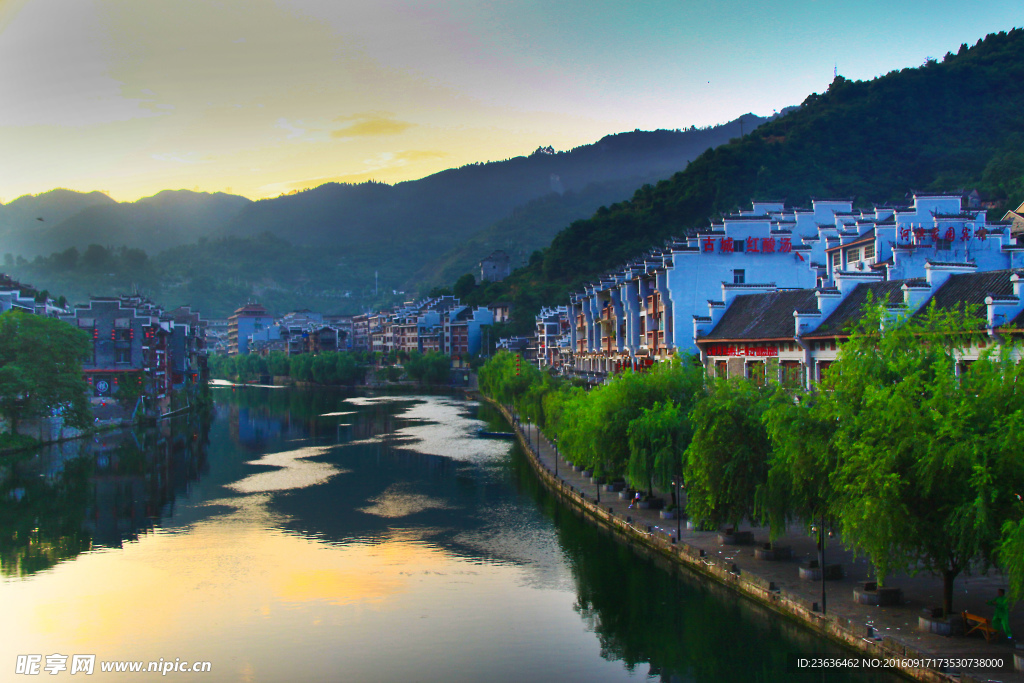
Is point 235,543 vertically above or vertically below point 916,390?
below

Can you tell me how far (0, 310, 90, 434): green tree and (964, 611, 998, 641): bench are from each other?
4832 centimetres

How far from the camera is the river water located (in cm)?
1800

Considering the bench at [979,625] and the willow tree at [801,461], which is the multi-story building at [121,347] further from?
the bench at [979,625]

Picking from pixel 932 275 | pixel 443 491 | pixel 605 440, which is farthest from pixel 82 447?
pixel 932 275

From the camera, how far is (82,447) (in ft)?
175

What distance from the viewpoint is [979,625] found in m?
14.9

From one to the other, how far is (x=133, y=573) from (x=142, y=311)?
180ft

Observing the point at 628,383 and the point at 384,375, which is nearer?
the point at 628,383

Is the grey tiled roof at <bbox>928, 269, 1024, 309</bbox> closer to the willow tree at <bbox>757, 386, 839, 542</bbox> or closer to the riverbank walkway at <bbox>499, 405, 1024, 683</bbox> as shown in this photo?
the willow tree at <bbox>757, 386, 839, 542</bbox>

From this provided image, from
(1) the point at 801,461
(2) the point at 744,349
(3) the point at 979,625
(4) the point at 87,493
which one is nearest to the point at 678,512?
(1) the point at 801,461

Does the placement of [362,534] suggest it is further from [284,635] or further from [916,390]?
[916,390]

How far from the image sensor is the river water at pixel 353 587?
18.0m

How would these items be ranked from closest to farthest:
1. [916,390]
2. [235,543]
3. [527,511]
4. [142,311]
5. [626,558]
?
[916,390] → [626,558] → [235,543] → [527,511] → [142,311]

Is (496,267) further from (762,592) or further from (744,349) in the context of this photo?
(762,592)
